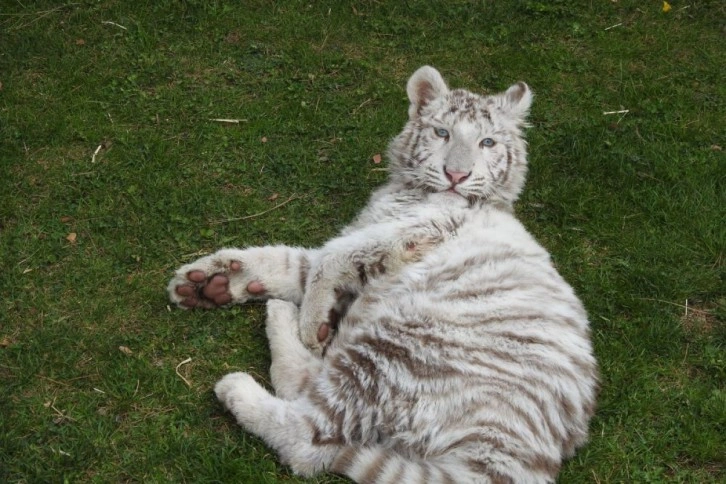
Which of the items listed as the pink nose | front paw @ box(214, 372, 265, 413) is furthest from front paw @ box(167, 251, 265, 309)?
the pink nose

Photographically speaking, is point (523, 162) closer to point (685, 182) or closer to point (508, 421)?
point (685, 182)

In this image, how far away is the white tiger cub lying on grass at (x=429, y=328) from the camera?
10.4 ft

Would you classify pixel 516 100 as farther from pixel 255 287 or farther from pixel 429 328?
pixel 255 287

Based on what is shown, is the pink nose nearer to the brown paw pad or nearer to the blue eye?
the blue eye

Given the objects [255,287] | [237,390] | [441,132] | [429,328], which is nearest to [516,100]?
[441,132]

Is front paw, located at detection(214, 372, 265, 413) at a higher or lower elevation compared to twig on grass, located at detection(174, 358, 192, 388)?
higher

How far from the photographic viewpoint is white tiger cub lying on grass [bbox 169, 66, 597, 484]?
318 cm

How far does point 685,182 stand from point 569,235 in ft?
3.10

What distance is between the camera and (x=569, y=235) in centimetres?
484

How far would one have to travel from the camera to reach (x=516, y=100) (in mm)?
4434

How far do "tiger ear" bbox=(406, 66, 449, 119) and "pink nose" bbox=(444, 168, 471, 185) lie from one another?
0.58m

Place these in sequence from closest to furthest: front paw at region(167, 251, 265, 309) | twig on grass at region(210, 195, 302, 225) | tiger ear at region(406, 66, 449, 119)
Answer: front paw at region(167, 251, 265, 309) → tiger ear at region(406, 66, 449, 119) → twig on grass at region(210, 195, 302, 225)

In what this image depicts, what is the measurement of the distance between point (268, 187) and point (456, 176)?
56.8 inches

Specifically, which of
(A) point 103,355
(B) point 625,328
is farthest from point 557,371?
(A) point 103,355
